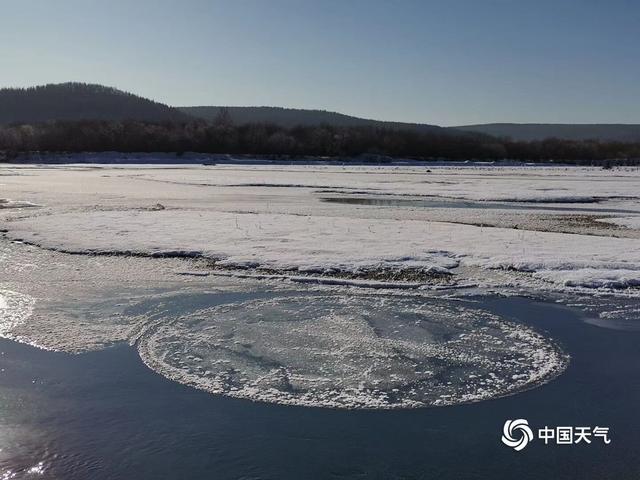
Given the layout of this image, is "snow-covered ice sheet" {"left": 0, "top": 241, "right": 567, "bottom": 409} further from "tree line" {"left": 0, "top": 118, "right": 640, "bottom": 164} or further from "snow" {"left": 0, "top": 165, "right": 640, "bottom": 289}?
"tree line" {"left": 0, "top": 118, "right": 640, "bottom": 164}

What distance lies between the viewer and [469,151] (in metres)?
107

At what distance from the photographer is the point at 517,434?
5.49 metres

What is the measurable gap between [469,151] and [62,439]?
10711 cm

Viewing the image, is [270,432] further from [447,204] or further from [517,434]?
[447,204]

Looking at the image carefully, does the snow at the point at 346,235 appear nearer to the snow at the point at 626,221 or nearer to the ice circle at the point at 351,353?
the snow at the point at 626,221

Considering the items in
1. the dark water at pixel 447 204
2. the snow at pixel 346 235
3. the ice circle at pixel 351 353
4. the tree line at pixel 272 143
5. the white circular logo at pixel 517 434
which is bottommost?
the white circular logo at pixel 517 434

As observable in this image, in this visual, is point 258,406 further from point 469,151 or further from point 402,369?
point 469,151

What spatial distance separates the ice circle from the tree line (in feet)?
279

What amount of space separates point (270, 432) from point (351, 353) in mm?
2126

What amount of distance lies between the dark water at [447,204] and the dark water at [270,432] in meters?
18.7

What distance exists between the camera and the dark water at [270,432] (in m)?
4.87

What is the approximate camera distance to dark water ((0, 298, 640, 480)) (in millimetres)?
4867

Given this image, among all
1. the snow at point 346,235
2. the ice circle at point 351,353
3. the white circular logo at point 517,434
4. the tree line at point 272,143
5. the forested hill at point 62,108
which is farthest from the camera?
the forested hill at point 62,108

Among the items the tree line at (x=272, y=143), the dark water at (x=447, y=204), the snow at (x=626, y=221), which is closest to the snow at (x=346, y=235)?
the snow at (x=626, y=221)
